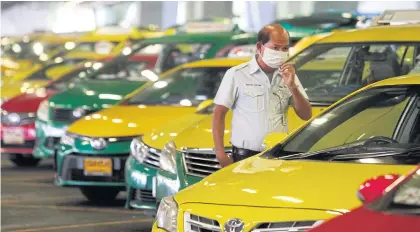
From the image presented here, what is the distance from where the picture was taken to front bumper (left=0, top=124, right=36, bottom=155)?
55.3 feet

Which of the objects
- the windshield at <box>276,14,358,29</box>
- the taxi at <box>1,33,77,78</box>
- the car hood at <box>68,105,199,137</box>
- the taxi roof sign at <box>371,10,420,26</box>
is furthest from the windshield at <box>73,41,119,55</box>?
the taxi roof sign at <box>371,10,420,26</box>

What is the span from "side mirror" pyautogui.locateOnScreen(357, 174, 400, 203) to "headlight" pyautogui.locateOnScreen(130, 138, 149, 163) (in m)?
5.81

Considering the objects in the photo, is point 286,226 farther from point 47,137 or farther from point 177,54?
point 177,54

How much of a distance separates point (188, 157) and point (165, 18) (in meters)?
29.9

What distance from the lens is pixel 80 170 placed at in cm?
1277

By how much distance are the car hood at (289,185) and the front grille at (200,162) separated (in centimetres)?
226

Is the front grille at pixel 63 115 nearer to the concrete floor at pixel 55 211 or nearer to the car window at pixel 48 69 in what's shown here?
the concrete floor at pixel 55 211

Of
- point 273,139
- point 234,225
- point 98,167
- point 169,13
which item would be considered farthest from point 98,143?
point 169,13

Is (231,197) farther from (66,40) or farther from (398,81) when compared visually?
(66,40)

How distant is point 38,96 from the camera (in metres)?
17.4

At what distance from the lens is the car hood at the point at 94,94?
1532 cm

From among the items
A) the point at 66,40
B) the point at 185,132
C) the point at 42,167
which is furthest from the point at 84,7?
the point at 185,132

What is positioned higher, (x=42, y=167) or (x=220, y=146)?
(x=220, y=146)

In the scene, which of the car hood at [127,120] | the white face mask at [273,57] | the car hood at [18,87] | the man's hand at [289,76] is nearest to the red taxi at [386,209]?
the man's hand at [289,76]
